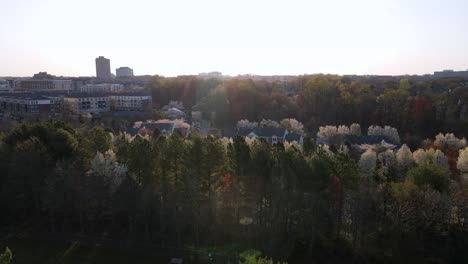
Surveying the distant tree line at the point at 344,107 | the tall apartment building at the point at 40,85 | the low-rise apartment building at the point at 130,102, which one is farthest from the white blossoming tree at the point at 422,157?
the tall apartment building at the point at 40,85

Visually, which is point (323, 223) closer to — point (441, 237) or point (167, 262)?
point (441, 237)

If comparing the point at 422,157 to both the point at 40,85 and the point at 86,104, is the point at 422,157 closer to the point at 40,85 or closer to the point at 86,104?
the point at 86,104

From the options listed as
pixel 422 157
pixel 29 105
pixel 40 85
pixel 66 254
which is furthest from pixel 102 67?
pixel 66 254

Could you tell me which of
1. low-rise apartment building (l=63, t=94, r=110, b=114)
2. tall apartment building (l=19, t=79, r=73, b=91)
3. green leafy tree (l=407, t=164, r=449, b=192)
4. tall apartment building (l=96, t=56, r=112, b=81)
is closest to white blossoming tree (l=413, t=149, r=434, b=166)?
green leafy tree (l=407, t=164, r=449, b=192)

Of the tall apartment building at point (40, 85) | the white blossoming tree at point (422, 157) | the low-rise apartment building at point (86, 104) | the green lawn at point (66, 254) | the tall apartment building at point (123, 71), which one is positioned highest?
the tall apartment building at point (123, 71)

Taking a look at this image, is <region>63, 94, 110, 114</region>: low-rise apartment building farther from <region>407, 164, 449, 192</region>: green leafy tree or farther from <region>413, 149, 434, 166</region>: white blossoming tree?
<region>407, 164, 449, 192</region>: green leafy tree

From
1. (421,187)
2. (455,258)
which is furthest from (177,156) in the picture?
(455,258)

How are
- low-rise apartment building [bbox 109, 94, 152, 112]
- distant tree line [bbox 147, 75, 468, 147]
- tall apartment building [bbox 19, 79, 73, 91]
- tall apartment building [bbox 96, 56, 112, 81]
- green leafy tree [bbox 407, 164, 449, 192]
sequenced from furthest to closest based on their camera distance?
tall apartment building [bbox 96, 56, 112, 81] → tall apartment building [bbox 19, 79, 73, 91] → low-rise apartment building [bbox 109, 94, 152, 112] → distant tree line [bbox 147, 75, 468, 147] → green leafy tree [bbox 407, 164, 449, 192]

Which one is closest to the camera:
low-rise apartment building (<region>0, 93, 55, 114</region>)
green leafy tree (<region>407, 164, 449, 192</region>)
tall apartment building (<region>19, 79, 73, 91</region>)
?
green leafy tree (<region>407, 164, 449, 192</region>)

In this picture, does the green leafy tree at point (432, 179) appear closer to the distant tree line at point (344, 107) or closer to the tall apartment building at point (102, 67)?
the distant tree line at point (344, 107)

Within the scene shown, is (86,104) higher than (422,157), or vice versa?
(86,104)

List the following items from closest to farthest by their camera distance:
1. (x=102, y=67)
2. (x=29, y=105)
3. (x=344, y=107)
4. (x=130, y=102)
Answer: (x=344, y=107) → (x=29, y=105) → (x=130, y=102) → (x=102, y=67)
